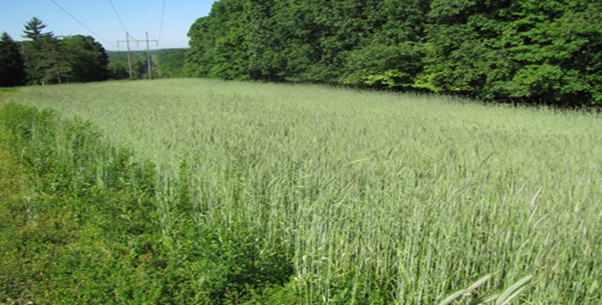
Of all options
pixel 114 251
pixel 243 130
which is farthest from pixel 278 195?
pixel 243 130

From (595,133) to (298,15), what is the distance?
1888cm

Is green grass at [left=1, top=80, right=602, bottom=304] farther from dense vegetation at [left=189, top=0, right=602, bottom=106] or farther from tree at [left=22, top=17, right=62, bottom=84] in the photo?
tree at [left=22, top=17, right=62, bottom=84]

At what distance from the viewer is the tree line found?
162 feet

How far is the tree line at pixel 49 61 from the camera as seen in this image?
162 ft

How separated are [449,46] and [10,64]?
55.4m

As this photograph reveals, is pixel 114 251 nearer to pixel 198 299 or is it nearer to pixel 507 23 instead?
pixel 198 299

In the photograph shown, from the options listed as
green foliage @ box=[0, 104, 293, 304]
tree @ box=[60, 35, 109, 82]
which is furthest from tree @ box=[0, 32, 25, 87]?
green foliage @ box=[0, 104, 293, 304]

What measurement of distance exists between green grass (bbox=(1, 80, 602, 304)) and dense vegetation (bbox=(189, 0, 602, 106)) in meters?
8.73

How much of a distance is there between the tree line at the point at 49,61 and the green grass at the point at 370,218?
53435 millimetres

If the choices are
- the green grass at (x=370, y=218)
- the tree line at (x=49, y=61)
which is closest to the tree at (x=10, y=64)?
the tree line at (x=49, y=61)

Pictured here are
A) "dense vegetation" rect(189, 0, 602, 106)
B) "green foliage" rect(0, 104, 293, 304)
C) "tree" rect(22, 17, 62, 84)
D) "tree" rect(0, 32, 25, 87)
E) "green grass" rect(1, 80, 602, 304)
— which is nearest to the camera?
"green grass" rect(1, 80, 602, 304)

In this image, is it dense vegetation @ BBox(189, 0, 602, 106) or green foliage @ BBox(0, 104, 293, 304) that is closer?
green foliage @ BBox(0, 104, 293, 304)

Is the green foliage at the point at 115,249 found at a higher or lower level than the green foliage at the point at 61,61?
lower

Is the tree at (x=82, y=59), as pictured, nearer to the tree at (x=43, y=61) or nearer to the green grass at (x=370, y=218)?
the tree at (x=43, y=61)
